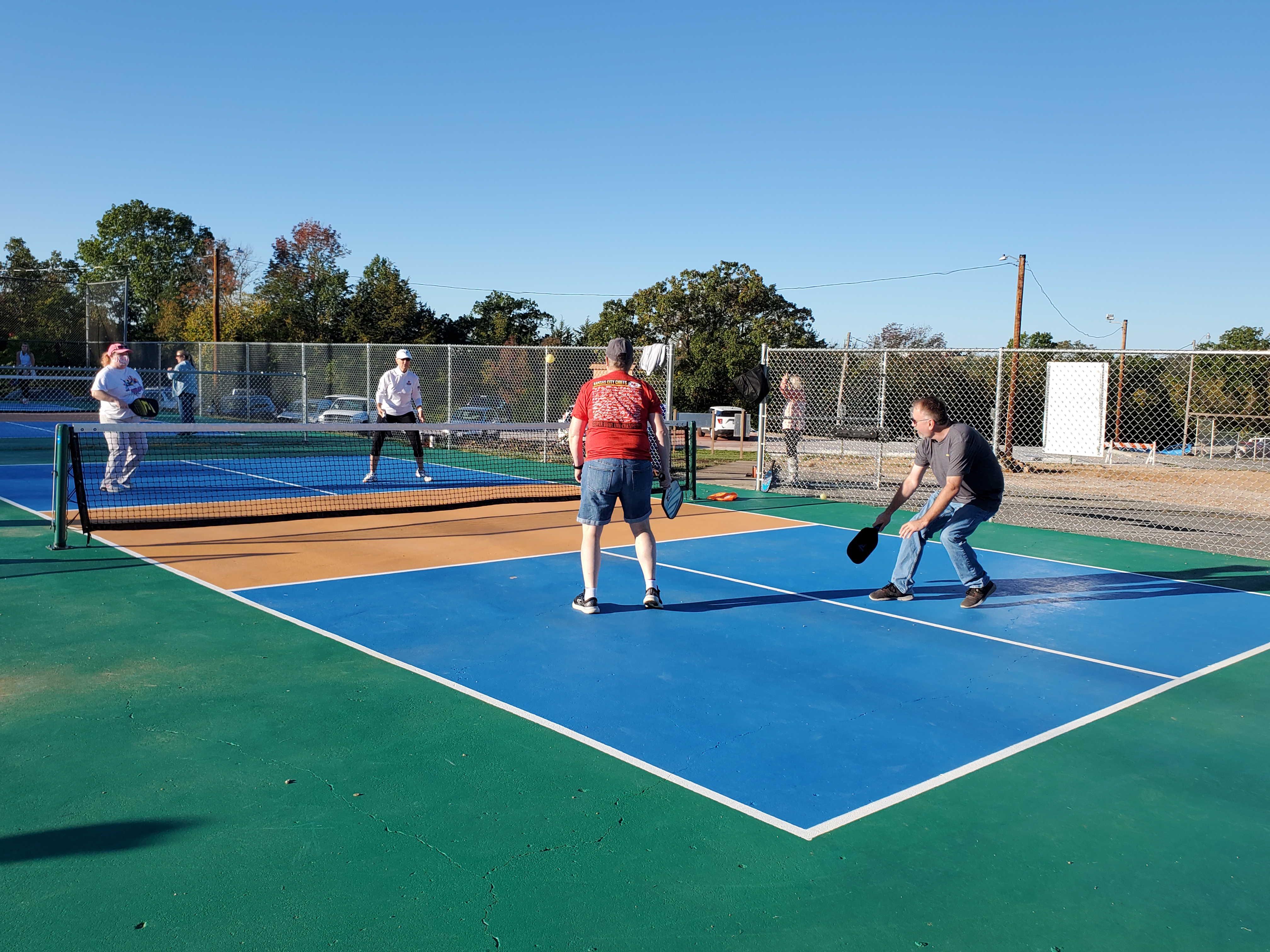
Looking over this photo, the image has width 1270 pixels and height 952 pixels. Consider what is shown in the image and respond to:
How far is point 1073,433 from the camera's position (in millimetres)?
13633

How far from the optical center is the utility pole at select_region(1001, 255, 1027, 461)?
19766mm

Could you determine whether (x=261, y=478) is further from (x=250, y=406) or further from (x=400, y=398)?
(x=250, y=406)

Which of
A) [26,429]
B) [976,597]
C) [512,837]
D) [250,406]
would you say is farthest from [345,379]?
[512,837]

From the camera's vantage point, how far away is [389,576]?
323 inches

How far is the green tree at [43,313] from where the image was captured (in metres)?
34.2

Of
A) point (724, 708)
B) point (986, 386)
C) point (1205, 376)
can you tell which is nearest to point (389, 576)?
point (724, 708)

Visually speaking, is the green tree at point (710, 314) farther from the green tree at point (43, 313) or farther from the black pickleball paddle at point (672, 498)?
the black pickleball paddle at point (672, 498)

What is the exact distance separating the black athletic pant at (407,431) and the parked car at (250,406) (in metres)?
14.8

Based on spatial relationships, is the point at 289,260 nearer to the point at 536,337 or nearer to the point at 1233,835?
the point at 536,337

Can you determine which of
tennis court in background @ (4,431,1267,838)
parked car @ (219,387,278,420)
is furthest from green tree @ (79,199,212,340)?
tennis court in background @ (4,431,1267,838)

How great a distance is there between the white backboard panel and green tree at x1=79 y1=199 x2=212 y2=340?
6605 centimetres

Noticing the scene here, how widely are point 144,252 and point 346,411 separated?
188 ft

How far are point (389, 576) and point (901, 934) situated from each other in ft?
Result: 19.3

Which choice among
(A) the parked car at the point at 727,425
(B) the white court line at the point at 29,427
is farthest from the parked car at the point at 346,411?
(A) the parked car at the point at 727,425
